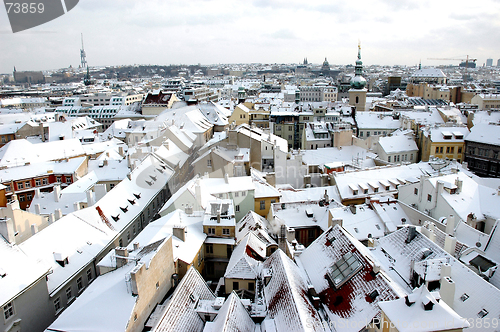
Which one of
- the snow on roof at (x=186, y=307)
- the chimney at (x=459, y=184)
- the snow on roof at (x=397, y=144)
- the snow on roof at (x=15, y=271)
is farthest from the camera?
the snow on roof at (x=397, y=144)

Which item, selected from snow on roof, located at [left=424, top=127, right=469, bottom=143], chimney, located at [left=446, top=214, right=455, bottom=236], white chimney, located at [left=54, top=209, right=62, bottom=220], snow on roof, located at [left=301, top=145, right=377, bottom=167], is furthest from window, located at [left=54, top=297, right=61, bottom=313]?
snow on roof, located at [left=424, top=127, right=469, bottom=143]

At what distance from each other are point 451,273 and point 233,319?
12.0m

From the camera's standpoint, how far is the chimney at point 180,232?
27703 mm

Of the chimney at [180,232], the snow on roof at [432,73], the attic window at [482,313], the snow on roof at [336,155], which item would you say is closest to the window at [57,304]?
the chimney at [180,232]

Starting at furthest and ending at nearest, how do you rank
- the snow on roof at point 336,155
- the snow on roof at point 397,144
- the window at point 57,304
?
the snow on roof at point 397,144 < the snow on roof at point 336,155 < the window at point 57,304

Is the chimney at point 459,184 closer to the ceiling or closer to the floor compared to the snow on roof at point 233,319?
closer to the ceiling

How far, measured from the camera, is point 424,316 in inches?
577

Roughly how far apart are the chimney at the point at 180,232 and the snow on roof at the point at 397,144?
3598cm

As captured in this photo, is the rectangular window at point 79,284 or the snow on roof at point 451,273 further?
the rectangular window at point 79,284

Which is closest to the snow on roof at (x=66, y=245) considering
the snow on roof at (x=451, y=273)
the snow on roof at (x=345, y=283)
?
the snow on roof at (x=345, y=283)

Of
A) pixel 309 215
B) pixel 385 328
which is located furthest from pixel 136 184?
pixel 385 328

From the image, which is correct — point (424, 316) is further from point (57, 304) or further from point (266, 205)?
point (266, 205)

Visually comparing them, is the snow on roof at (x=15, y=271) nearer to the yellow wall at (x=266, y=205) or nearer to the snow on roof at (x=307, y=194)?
the yellow wall at (x=266, y=205)

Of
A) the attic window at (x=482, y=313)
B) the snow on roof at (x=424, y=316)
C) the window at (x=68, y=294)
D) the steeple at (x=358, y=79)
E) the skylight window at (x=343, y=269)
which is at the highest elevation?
the steeple at (x=358, y=79)
